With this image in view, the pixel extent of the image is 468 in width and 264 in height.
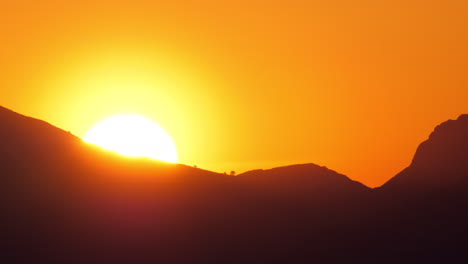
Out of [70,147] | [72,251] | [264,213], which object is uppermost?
[70,147]

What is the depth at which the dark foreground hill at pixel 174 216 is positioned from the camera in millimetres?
139750

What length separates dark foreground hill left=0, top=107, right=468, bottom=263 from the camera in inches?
5502

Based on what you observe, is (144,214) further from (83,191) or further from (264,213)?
(264,213)

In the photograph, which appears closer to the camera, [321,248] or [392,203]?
[321,248]

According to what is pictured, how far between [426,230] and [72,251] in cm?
7279

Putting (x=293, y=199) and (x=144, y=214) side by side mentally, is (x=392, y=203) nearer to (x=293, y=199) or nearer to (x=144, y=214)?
(x=293, y=199)

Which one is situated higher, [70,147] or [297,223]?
[70,147]

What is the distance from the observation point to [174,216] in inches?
6137

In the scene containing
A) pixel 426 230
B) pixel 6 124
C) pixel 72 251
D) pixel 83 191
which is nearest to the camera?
pixel 72 251

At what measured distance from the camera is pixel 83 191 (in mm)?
151625

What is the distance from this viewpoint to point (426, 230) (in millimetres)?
175375

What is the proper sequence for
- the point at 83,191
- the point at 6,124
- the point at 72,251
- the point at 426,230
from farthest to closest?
1. the point at 426,230
2. the point at 6,124
3. the point at 83,191
4. the point at 72,251

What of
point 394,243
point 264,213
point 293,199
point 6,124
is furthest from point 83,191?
point 394,243

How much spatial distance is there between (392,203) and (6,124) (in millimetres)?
77594
